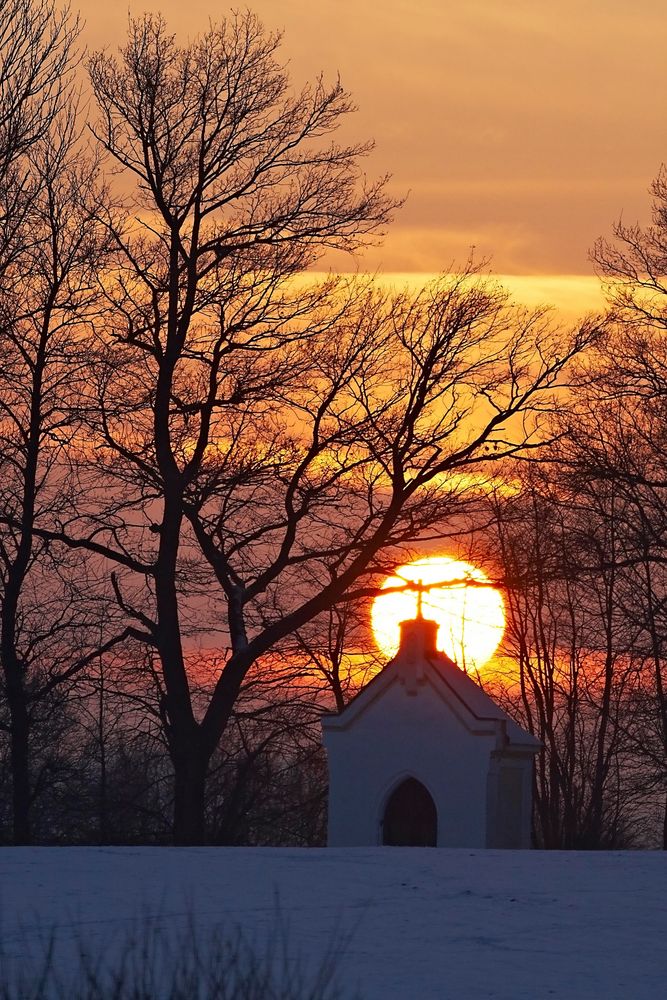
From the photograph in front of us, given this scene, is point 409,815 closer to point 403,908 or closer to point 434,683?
point 434,683

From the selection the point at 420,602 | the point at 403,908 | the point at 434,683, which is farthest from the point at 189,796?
the point at 403,908

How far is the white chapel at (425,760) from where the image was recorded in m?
33.6

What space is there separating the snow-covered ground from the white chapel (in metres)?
19.6

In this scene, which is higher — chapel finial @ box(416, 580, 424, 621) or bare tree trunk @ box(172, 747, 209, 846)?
chapel finial @ box(416, 580, 424, 621)

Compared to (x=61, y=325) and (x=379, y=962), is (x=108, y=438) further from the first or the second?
(x=379, y=962)

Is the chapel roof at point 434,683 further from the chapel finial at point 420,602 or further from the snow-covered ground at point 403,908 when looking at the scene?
the snow-covered ground at point 403,908

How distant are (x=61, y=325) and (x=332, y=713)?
1289cm

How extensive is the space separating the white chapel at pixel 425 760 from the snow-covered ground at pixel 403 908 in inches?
772

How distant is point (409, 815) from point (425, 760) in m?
1.65

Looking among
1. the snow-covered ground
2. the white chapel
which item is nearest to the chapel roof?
the white chapel

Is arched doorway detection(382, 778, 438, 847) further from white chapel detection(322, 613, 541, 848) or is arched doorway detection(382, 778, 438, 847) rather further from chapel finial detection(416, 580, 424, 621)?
chapel finial detection(416, 580, 424, 621)

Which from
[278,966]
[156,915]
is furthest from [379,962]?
[156,915]

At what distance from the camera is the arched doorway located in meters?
34.7

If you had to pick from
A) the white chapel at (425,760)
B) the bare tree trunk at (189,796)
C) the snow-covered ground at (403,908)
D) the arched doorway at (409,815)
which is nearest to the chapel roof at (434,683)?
the white chapel at (425,760)
